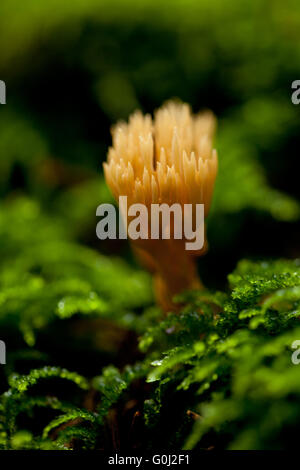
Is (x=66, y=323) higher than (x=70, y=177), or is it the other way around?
(x=70, y=177)

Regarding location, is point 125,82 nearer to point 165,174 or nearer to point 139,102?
point 139,102

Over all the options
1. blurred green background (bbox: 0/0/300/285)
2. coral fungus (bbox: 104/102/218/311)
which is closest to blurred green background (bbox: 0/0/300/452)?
blurred green background (bbox: 0/0/300/285)

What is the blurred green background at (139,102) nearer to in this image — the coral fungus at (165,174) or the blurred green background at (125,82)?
the blurred green background at (125,82)

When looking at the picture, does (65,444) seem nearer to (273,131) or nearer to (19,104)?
(273,131)

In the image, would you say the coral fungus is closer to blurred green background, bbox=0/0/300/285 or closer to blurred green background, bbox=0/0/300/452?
blurred green background, bbox=0/0/300/452

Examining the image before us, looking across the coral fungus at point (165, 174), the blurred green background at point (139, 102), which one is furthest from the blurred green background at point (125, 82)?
the coral fungus at point (165, 174)

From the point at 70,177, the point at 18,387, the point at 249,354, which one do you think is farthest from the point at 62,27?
the point at 249,354
